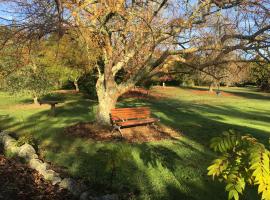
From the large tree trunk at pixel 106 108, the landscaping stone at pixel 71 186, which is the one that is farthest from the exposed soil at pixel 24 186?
the large tree trunk at pixel 106 108

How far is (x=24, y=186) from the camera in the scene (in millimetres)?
8641

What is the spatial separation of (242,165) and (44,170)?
6.69 meters

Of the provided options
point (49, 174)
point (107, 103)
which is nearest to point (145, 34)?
point (107, 103)

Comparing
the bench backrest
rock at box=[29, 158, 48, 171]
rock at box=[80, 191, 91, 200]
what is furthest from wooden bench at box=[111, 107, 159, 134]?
rock at box=[80, 191, 91, 200]

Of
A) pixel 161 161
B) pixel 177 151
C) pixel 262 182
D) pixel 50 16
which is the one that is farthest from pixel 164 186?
pixel 262 182

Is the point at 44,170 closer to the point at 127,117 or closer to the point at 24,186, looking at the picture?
the point at 24,186

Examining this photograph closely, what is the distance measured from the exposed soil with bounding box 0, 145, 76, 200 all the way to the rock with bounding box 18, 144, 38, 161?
480 millimetres

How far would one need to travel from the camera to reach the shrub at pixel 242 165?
349cm

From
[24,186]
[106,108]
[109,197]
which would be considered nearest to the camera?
[109,197]

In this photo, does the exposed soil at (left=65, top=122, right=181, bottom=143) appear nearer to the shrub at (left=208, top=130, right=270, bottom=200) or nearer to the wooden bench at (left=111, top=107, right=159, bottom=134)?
the wooden bench at (left=111, top=107, right=159, bottom=134)

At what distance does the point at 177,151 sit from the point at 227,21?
5426 mm

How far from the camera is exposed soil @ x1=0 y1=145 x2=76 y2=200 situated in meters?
8.00

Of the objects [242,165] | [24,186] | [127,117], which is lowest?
[24,186]

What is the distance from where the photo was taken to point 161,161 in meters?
10.7
